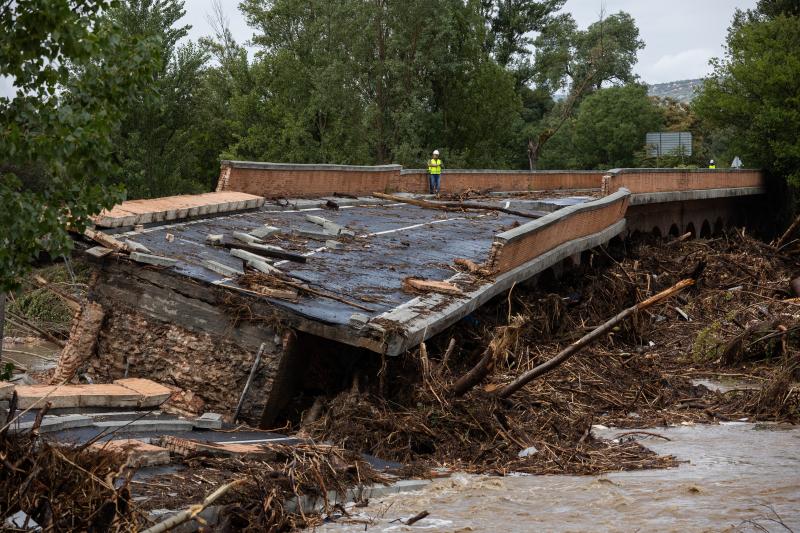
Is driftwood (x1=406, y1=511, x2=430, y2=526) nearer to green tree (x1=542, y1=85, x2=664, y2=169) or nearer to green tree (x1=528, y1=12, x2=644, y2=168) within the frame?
green tree (x1=528, y1=12, x2=644, y2=168)

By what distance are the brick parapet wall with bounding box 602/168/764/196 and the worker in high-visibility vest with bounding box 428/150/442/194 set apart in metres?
4.54

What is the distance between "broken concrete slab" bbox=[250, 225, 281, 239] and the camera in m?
15.8

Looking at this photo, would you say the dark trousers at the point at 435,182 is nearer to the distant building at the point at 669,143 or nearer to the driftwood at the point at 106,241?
the driftwood at the point at 106,241

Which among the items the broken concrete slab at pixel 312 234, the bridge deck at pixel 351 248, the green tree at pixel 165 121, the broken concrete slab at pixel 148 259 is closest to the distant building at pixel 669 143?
the green tree at pixel 165 121

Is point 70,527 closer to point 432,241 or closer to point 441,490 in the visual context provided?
point 441,490

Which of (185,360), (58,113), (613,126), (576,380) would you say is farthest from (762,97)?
(58,113)

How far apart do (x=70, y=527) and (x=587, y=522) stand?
441 centimetres

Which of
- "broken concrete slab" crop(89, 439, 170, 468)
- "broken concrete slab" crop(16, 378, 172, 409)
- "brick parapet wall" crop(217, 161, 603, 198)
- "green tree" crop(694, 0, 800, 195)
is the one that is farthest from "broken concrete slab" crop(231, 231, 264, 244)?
"green tree" crop(694, 0, 800, 195)

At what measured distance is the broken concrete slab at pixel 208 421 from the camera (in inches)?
425

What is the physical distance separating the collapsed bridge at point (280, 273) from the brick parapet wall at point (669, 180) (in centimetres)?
469

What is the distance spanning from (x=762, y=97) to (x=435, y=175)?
1055 inches

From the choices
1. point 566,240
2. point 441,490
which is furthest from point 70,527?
point 566,240

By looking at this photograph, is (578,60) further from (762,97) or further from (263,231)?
(263,231)

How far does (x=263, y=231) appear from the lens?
16016 mm
